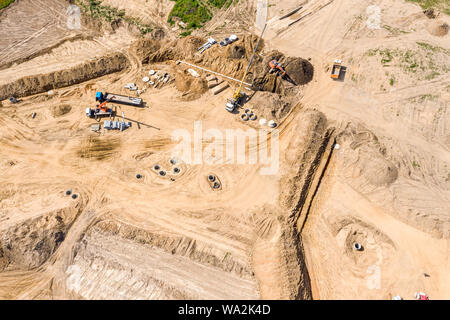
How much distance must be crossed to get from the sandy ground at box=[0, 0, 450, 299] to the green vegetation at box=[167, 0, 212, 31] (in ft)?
23.9

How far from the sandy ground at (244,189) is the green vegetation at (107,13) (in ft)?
13.6

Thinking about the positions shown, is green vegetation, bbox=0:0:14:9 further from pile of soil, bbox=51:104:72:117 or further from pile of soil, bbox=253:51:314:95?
pile of soil, bbox=253:51:314:95

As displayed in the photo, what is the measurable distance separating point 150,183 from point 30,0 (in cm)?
3241

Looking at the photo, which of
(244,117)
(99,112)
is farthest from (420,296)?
(99,112)

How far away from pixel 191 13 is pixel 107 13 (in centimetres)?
1099

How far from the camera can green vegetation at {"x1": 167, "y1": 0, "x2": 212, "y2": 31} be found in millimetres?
32312

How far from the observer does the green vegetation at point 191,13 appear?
32.3 metres

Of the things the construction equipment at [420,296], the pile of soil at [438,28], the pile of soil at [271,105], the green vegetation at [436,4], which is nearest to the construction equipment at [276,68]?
the pile of soil at [271,105]

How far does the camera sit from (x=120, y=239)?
68.0 ft

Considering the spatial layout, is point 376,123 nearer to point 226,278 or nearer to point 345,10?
point 345,10

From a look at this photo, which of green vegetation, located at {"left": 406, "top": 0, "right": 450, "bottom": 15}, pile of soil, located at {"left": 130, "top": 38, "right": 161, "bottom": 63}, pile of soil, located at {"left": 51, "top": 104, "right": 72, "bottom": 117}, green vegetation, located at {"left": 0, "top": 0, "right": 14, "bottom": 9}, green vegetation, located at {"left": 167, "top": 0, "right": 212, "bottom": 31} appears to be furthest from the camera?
green vegetation, located at {"left": 0, "top": 0, "right": 14, "bottom": 9}

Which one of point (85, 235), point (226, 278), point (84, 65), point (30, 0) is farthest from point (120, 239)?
point (30, 0)

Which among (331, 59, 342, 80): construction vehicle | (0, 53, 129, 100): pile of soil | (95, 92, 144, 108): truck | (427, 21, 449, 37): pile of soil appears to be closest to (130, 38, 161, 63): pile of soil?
(0, 53, 129, 100): pile of soil

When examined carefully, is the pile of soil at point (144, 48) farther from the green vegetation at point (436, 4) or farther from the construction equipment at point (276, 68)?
the green vegetation at point (436, 4)
